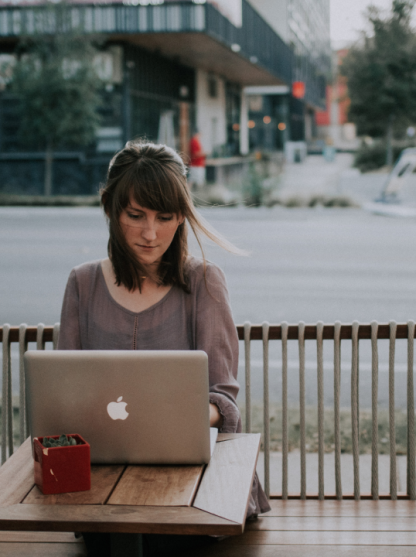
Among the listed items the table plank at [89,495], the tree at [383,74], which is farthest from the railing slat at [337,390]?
the tree at [383,74]

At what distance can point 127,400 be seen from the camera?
1.85 meters

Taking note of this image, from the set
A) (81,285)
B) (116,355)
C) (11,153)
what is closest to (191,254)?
(81,285)

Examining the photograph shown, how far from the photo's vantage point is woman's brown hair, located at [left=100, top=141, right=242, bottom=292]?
2.20 meters

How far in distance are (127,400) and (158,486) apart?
23cm

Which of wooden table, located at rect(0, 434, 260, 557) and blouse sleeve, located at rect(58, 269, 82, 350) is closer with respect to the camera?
wooden table, located at rect(0, 434, 260, 557)

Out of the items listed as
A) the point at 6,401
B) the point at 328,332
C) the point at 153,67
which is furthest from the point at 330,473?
the point at 153,67

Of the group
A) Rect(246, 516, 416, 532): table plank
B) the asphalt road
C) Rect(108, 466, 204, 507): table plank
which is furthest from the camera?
the asphalt road

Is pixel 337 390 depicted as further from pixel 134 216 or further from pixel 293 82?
pixel 293 82

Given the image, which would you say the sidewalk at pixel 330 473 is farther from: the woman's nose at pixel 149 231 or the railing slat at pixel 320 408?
the woman's nose at pixel 149 231

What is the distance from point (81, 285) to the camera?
8.19 ft

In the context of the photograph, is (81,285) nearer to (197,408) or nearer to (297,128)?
(197,408)

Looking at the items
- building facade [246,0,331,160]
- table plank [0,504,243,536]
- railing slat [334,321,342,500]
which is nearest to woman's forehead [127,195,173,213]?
table plank [0,504,243,536]

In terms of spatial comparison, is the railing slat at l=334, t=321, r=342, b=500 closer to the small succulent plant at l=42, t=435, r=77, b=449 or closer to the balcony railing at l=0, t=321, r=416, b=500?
→ the balcony railing at l=0, t=321, r=416, b=500

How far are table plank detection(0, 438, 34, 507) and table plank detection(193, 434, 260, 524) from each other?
1.52 feet
